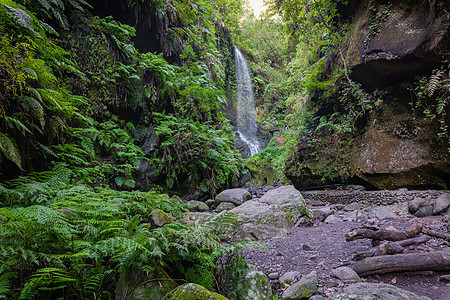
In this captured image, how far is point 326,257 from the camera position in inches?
107

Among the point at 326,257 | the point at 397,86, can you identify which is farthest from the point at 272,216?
the point at 397,86

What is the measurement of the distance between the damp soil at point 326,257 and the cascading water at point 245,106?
12.0 meters

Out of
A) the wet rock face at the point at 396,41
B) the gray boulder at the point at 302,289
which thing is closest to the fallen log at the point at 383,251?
the gray boulder at the point at 302,289

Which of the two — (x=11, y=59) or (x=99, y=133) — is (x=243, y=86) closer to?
(x=99, y=133)

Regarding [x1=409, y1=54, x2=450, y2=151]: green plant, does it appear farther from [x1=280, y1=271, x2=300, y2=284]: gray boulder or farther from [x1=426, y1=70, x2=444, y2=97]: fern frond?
[x1=280, y1=271, x2=300, y2=284]: gray boulder

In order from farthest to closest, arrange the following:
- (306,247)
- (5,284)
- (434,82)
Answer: (434,82)
(306,247)
(5,284)

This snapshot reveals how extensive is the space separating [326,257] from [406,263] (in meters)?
0.83

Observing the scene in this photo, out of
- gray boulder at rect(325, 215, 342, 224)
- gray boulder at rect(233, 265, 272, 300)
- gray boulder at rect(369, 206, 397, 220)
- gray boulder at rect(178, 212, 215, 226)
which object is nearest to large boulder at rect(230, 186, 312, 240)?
gray boulder at rect(325, 215, 342, 224)

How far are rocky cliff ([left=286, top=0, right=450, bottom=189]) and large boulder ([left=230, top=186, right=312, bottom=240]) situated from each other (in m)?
2.79

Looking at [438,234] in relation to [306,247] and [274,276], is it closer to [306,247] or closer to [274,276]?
[306,247]

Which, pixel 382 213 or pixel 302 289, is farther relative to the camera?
pixel 382 213

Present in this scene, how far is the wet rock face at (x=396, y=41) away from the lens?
15.3ft

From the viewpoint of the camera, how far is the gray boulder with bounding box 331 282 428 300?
64.4 inches

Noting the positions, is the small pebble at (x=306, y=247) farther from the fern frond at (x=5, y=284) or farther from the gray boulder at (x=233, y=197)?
the fern frond at (x=5, y=284)
